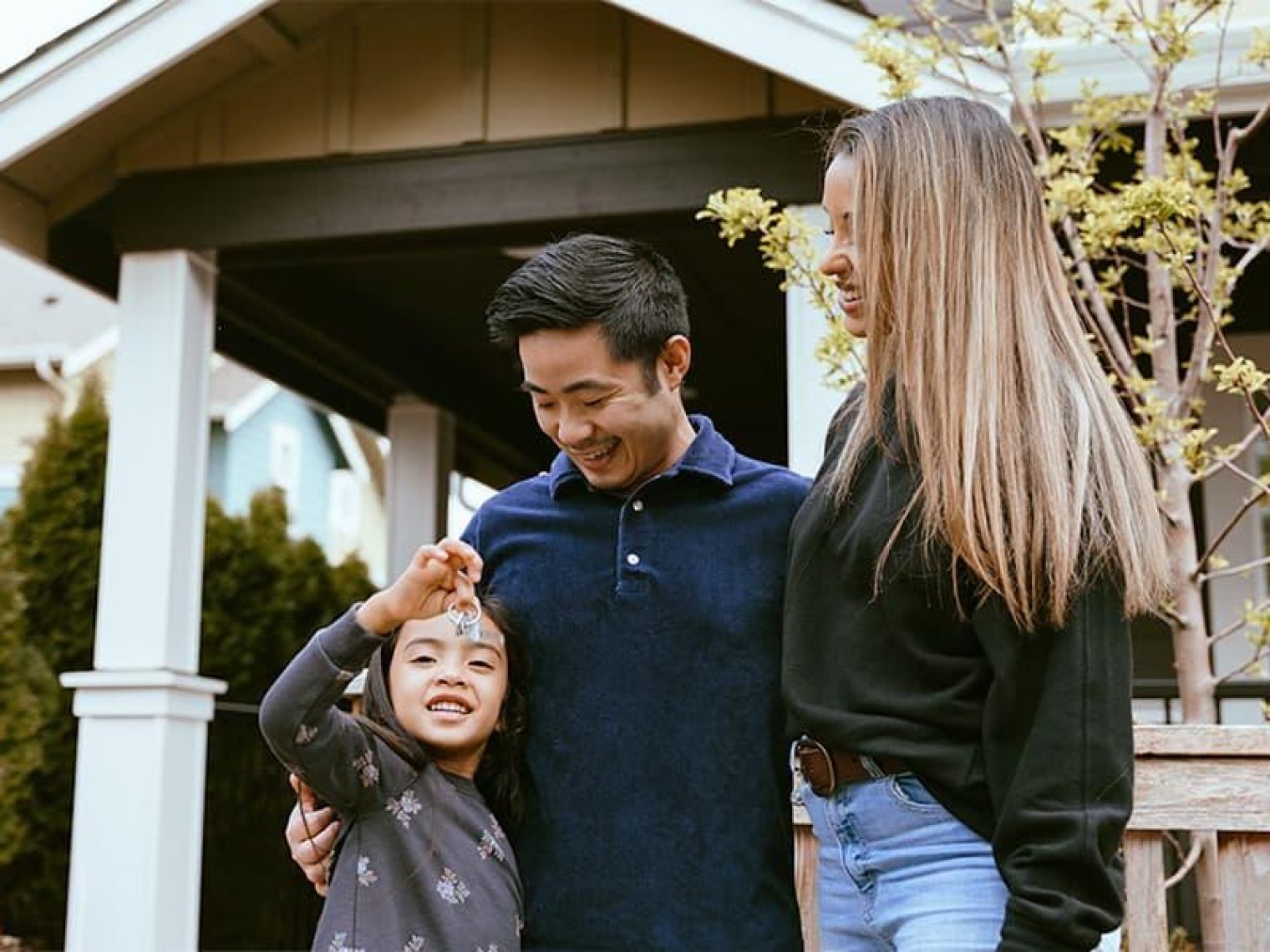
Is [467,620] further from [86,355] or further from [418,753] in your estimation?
[86,355]

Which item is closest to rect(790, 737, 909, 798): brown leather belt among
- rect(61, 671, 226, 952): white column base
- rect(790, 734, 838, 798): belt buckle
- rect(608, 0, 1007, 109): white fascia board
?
rect(790, 734, 838, 798): belt buckle

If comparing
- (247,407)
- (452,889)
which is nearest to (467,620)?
(452,889)

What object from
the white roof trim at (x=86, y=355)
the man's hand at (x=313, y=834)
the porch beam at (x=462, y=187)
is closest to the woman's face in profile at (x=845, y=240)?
the man's hand at (x=313, y=834)

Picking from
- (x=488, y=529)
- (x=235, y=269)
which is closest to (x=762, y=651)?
(x=488, y=529)

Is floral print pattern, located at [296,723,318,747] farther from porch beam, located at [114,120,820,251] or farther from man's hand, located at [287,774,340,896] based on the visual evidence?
porch beam, located at [114,120,820,251]

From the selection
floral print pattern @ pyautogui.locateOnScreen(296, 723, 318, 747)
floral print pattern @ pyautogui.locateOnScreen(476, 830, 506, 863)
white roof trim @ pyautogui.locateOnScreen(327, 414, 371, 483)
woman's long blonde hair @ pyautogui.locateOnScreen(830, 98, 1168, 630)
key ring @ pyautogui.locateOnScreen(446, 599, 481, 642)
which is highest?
white roof trim @ pyautogui.locateOnScreen(327, 414, 371, 483)

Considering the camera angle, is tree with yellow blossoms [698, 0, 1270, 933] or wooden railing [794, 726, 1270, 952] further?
tree with yellow blossoms [698, 0, 1270, 933]

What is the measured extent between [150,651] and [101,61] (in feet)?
5.91

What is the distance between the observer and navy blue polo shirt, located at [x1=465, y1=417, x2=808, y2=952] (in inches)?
74.9

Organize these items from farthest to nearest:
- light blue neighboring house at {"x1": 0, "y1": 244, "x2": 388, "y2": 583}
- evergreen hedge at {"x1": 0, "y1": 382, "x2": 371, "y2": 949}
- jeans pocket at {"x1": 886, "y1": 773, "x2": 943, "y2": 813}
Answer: light blue neighboring house at {"x1": 0, "y1": 244, "x2": 388, "y2": 583}
evergreen hedge at {"x1": 0, "y1": 382, "x2": 371, "y2": 949}
jeans pocket at {"x1": 886, "y1": 773, "x2": 943, "y2": 813}

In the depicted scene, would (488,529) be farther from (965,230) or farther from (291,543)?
(291,543)

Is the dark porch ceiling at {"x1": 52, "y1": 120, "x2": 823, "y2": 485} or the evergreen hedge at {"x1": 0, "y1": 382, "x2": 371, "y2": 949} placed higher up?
the dark porch ceiling at {"x1": 52, "y1": 120, "x2": 823, "y2": 485}

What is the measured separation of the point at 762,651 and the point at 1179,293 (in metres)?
3.67

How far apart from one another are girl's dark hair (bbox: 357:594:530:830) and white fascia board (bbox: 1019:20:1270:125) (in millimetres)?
2647
